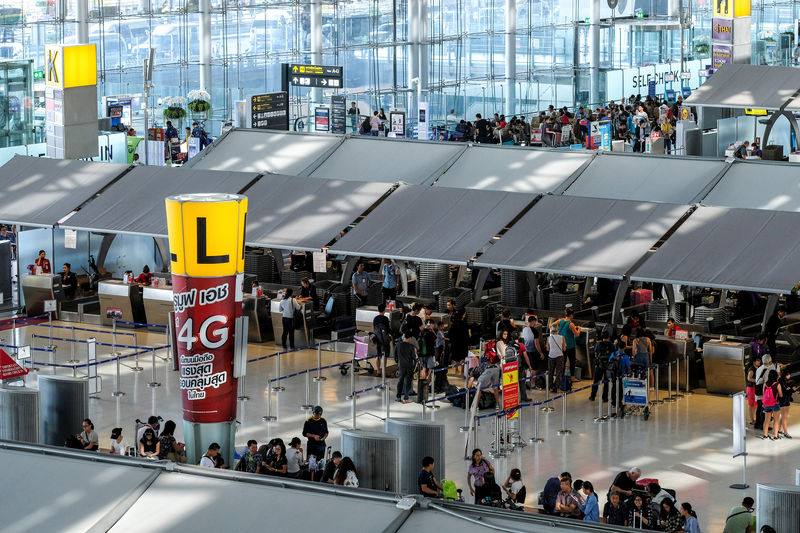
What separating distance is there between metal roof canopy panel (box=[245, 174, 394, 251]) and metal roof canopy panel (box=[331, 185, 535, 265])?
371 mm

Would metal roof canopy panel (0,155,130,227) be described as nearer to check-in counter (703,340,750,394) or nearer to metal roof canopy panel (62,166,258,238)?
metal roof canopy panel (62,166,258,238)

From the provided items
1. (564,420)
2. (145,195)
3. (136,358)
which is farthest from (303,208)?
(564,420)

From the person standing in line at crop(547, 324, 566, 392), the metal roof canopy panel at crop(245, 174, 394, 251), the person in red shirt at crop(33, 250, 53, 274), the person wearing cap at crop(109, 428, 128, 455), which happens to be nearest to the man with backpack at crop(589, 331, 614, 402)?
the person standing in line at crop(547, 324, 566, 392)

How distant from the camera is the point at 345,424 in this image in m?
19.7

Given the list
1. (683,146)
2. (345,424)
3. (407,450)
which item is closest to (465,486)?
(407,450)

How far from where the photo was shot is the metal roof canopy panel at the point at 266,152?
2806cm

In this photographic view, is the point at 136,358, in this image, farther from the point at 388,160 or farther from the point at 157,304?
the point at 388,160

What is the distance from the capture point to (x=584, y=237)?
22.3 m

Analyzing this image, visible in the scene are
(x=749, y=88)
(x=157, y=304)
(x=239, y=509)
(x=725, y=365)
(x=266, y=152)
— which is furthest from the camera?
(x=749, y=88)

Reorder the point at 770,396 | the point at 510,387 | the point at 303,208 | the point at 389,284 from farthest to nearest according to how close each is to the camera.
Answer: the point at 389,284 → the point at 303,208 → the point at 770,396 → the point at 510,387

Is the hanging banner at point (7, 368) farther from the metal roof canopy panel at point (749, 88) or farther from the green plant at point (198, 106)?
the green plant at point (198, 106)

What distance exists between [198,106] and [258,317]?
19229mm

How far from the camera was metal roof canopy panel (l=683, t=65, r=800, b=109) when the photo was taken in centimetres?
3419

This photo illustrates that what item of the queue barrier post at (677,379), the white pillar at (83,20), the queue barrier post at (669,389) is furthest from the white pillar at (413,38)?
the queue barrier post at (669,389)
